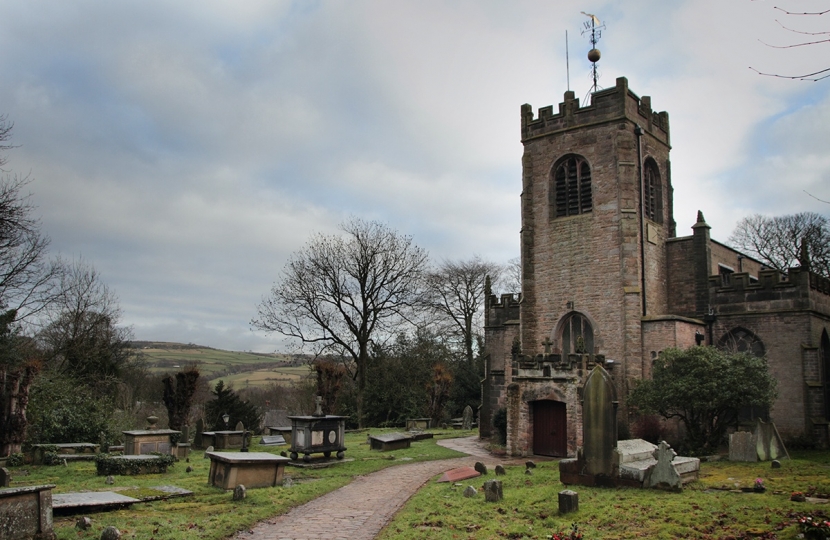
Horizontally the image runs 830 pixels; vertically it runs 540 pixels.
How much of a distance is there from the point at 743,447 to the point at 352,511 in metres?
11.2

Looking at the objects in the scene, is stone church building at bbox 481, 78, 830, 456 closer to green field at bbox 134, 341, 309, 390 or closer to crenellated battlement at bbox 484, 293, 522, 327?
crenellated battlement at bbox 484, 293, 522, 327

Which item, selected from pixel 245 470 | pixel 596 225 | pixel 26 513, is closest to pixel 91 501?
pixel 26 513

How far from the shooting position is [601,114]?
78.0 ft

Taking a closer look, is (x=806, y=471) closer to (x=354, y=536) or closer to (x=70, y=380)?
(x=354, y=536)

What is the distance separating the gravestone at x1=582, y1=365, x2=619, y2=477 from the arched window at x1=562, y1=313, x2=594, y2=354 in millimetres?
10232

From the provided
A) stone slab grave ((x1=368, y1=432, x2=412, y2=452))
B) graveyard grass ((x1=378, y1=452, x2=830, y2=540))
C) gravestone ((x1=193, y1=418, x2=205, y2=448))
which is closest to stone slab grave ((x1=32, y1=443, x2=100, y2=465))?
gravestone ((x1=193, y1=418, x2=205, y2=448))

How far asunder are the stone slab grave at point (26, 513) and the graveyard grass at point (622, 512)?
15.0 feet

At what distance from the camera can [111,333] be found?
112ft

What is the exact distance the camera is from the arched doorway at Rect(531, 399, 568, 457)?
20.1m

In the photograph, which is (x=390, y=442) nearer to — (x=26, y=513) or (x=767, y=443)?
(x=767, y=443)

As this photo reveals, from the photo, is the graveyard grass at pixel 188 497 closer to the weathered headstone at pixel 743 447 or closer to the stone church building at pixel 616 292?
the stone church building at pixel 616 292

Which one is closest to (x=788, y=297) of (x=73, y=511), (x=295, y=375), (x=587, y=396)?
(x=587, y=396)

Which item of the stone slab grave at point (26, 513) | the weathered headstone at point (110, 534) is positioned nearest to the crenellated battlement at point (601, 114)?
the weathered headstone at point (110, 534)

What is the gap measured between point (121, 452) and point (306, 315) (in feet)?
56.4
